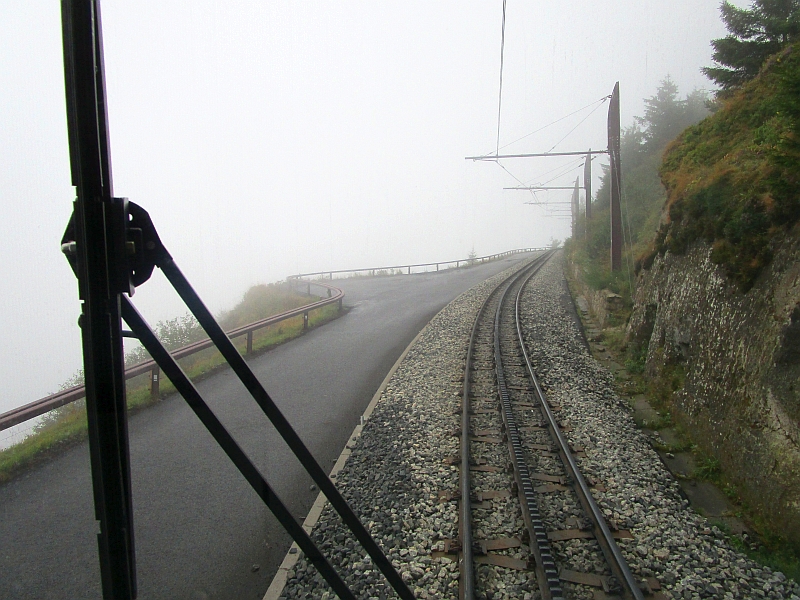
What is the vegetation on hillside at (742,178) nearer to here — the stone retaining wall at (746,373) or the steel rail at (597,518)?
the stone retaining wall at (746,373)

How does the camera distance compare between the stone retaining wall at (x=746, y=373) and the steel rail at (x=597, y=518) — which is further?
the stone retaining wall at (x=746, y=373)

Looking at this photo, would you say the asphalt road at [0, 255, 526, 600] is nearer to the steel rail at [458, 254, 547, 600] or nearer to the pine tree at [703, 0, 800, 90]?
the steel rail at [458, 254, 547, 600]

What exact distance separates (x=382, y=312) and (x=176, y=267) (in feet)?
58.3

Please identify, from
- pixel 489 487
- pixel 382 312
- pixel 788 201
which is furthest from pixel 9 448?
pixel 382 312

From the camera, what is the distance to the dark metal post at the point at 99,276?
140cm

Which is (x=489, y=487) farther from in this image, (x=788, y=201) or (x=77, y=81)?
(x=77, y=81)

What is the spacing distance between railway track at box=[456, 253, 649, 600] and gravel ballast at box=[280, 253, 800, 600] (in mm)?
172

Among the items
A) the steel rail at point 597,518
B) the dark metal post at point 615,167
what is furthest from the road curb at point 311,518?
the dark metal post at point 615,167

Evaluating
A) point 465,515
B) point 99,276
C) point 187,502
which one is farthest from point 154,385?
point 99,276

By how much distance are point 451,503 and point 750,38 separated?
16.8 metres

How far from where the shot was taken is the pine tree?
13.7 metres

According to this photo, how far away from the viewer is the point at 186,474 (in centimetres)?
616

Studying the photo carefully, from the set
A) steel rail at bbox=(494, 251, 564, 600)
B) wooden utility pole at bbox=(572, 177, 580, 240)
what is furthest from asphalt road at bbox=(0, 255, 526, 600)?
wooden utility pole at bbox=(572, 177, 580, 240)

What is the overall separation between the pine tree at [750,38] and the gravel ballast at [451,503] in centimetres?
1081
